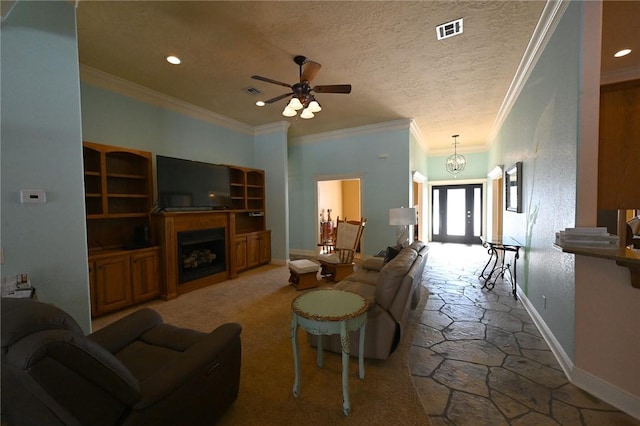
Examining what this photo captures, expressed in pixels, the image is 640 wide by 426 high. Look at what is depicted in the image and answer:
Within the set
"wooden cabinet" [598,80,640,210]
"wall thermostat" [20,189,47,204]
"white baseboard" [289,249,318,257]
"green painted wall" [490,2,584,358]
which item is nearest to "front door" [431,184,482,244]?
"white baseboard" [289,249,318,257]

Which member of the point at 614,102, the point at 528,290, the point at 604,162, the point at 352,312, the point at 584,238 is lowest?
the point at 528,290

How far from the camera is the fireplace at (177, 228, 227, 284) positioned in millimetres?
3963

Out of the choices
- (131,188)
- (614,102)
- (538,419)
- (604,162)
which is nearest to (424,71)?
(614,102)

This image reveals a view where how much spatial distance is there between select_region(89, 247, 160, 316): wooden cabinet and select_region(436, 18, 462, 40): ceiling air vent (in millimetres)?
4409

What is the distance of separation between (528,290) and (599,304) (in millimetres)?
1623

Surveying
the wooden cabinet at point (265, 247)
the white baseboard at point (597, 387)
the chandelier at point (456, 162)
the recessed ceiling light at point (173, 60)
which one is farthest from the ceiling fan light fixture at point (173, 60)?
the chandelier at point (456, 162)

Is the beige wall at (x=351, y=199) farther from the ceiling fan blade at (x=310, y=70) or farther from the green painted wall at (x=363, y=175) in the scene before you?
the ceiling fan blade at (x=310, y=70)

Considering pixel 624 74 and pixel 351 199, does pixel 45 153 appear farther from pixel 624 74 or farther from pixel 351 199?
pixel 351 199

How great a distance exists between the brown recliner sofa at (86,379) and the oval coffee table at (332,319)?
482 millimetres

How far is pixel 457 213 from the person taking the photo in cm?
834

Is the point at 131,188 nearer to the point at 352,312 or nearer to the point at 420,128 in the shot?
the point at 352,312

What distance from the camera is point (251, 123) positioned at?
559 cm

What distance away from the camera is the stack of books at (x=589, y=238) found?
172 centimetres

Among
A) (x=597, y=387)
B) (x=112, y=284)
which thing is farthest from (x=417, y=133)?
(x=112, y=284)
